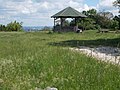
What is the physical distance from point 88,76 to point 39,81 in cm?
104

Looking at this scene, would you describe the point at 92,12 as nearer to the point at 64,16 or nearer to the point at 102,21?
the point at 102,21

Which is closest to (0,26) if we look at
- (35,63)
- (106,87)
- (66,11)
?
(66,11)

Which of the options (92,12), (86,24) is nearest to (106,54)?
(86,24)

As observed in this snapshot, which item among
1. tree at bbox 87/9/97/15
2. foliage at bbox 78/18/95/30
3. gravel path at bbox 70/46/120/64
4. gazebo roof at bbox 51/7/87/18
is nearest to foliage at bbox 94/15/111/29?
tree at bbox 87/9/97/15

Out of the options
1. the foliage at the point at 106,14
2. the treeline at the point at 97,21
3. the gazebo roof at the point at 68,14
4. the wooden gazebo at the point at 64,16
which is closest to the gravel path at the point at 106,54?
the wooden gazebo at the point at 64,16

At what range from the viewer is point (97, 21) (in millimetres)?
67562

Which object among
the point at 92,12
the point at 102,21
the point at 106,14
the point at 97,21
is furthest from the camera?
the point at 92,12

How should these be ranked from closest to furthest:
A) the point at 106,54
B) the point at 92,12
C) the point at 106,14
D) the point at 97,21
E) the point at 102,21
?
the point at 106,54, the point at 102,21, the point at 97,21, the point at 106,14, the point at 92,12

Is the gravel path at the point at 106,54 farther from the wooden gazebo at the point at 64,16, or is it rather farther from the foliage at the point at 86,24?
the foliage at the point at 86,24

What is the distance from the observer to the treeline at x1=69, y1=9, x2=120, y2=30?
195 ft

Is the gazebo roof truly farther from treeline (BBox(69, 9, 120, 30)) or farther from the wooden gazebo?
treeline (BBox(69, 9, 120, 30))

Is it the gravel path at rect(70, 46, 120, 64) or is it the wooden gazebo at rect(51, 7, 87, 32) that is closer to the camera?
the gravel path at rect(70, 46, 120, 64)

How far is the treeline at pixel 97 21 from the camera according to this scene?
5941cm

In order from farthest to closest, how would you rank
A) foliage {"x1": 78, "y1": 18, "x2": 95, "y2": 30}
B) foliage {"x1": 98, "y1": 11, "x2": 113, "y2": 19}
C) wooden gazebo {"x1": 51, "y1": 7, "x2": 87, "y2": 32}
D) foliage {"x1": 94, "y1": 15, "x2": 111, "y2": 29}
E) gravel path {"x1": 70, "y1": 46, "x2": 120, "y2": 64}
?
foliage {"x1": 98, "y1": 11, "x2": 113, "y2": 19} → foliage {"x1": 94, "y1": 15, "x2": 111, "y2": 29} → foliage {"x1": 78, "y1": 18, "x2": 95, "y2": 30} → wooden gazebo {"x1": 51, "y1": 7, "x2": 87, "y2": 32} → gravel path {"x1": 70, "y1": 46, "x2": 120, "y2": 64}
